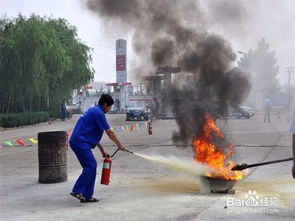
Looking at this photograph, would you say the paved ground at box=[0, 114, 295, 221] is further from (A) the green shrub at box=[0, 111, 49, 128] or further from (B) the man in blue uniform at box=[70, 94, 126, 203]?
(A) the green shrub at box=[0, 111, 49, 128]

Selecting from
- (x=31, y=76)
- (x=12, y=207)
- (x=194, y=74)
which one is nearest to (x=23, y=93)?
(x=31, y=76)

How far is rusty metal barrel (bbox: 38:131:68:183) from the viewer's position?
7672 mm

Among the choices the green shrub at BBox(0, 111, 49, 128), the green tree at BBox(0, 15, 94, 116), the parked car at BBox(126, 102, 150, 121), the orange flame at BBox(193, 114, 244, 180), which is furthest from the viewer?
the parked car at BBox(126, 102, 150, 121)

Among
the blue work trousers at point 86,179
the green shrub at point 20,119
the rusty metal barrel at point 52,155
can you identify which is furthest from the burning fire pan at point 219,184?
the green shrub at point 20,119

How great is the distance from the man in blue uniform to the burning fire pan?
1454 millimetres

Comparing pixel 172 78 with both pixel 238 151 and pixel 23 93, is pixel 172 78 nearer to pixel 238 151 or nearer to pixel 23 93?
pixel 238 151

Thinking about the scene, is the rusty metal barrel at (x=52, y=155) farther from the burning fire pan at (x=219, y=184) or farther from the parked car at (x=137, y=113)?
the parked car at (x=137, y=113)

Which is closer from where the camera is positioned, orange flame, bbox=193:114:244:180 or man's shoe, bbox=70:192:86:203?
man's shoe, bbox=70:192:86:203

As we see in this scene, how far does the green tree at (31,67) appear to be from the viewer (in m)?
27.5

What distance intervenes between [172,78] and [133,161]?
2262mm

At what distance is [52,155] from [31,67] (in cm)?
2118
